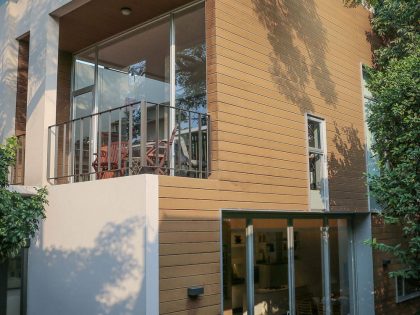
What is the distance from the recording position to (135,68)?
8.89m

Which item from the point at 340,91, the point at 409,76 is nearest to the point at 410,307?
the point at 340,91

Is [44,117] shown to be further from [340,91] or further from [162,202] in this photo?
[340,91]

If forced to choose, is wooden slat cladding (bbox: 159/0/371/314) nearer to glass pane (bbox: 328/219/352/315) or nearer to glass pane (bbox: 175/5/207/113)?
glass pane (bbox: 328/219/352/315)

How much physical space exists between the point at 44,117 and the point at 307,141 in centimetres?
416

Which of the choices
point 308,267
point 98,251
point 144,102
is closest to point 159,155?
point 144,102

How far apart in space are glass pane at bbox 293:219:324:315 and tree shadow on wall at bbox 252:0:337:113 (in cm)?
202

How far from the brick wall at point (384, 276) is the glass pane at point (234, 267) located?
3616 millimetres

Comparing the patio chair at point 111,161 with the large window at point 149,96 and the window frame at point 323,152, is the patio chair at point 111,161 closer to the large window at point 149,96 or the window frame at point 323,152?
the large window at point 149,96

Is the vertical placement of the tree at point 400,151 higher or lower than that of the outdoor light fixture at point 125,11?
lower

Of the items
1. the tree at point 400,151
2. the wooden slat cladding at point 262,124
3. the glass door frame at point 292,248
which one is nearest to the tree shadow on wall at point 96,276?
the wooden slat cladding at point 262,124

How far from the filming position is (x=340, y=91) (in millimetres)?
9156

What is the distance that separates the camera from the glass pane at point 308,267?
8.02m

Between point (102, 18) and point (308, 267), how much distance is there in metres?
5.44

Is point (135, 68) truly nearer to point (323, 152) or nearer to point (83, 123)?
point (83, 123)
